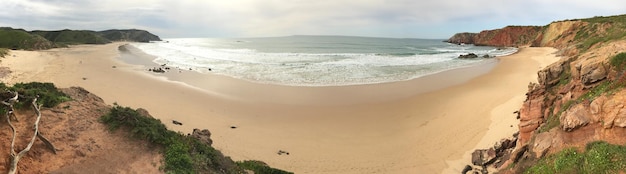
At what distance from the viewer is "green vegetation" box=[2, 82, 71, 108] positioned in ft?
25.6

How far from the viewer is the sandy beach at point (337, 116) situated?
13578 millimetres

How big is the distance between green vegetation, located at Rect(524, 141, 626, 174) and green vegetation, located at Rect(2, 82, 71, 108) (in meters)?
12.1

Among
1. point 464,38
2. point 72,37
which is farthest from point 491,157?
point 464,38

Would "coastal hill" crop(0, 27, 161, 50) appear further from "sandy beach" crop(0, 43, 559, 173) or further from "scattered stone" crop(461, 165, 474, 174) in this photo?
"scattered stone" crop(461, 165, 474, 174)

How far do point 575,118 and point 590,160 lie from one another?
1.59 m

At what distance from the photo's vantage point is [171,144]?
8617mm

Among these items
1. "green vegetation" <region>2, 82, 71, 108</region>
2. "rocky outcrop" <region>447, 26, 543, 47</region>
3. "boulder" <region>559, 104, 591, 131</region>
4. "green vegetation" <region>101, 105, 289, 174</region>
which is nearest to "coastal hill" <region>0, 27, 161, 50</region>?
"green vegetation" <region>2, 82, 71, 108</region>

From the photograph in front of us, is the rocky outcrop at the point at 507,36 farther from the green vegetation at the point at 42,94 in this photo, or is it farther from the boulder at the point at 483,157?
the green vegetation at the point at 42,94

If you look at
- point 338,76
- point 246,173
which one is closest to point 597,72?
point 246,173

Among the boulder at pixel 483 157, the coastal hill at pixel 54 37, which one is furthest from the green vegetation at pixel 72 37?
the boulder at pixel 483 157

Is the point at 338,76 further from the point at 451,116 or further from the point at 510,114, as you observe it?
the point at 510,114

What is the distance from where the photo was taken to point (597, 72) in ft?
32.4

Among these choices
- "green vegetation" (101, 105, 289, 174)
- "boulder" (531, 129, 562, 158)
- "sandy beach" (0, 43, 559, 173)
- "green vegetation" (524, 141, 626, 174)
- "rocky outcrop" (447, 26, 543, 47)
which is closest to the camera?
"green vegetation" (524, 141, 626, 174)

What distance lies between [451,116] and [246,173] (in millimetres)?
12415
